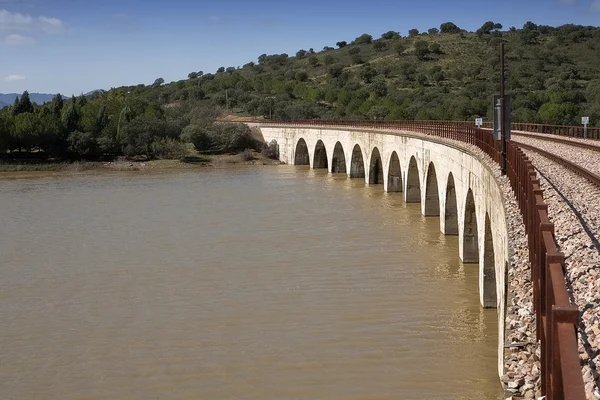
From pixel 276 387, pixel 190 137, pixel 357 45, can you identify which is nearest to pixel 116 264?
pixel 276 387

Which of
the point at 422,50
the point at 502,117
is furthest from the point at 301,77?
the point at 502,117

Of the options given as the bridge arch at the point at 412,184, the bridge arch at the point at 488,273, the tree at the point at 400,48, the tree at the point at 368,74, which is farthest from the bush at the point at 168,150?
the tree at the point at 400,48

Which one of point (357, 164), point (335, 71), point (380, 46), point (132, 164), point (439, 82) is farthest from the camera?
point (380, 46)

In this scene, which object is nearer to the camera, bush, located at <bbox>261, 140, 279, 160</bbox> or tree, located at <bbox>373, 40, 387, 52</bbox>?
bush, located at <bbox>261, 140, 279, 160</bbox>

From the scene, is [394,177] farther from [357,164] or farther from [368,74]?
[368,74]

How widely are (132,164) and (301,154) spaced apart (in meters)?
14.9

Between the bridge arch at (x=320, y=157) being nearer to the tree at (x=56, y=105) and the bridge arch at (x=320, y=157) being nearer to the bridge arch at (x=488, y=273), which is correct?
the tree at (x=56, y=105)

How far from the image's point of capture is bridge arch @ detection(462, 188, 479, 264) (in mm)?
20156

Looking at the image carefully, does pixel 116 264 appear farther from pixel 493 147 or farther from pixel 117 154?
pixel 117 154

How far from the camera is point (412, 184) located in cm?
3397

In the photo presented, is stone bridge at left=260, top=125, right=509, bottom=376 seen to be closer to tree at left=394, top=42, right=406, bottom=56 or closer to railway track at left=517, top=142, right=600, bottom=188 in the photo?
railway track at left=517, top=142, right=600, bottom=188

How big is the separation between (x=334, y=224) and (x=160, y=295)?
37.4 feet

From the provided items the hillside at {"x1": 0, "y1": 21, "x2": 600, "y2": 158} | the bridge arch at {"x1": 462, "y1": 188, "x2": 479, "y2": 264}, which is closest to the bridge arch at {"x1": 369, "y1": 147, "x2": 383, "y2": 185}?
the hillside at {"x1": 0, "y1": 21, "x2": 600, "y2": 158}

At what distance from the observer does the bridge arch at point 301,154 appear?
6316 cm
